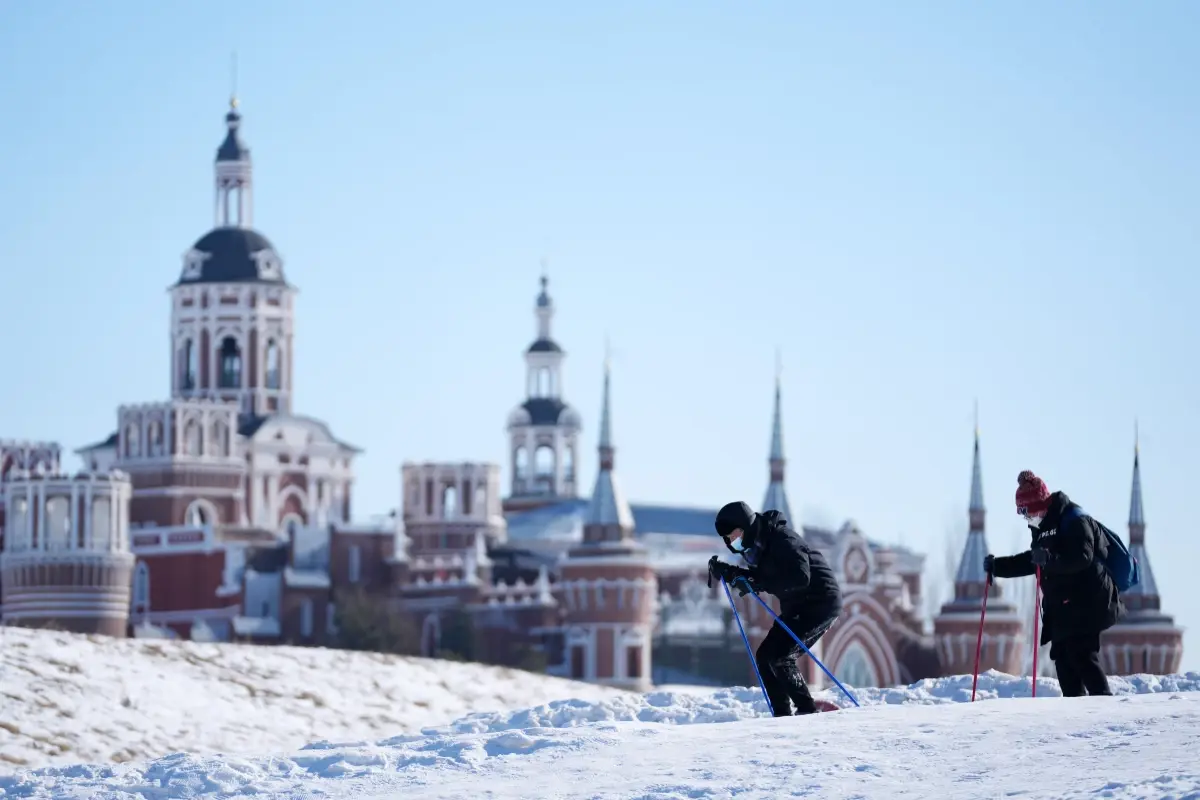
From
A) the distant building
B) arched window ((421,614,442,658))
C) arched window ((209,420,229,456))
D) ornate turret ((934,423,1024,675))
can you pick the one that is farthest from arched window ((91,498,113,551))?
ornate turret ((934,423,1024,675))

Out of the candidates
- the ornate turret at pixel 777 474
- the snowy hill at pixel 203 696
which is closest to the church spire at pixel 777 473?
the ornate turret at pixel 777 474

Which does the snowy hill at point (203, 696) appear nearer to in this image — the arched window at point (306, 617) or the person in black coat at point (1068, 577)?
the person in black coat at point (1068, 577)

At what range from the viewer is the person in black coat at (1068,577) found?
49.5 feet

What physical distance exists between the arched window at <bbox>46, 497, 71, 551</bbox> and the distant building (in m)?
0.06

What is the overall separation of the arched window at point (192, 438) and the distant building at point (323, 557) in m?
0.07

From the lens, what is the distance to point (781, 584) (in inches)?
609

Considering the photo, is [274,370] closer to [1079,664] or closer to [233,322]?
[233,322]

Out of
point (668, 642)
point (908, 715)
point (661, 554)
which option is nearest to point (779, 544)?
point (908, 715)

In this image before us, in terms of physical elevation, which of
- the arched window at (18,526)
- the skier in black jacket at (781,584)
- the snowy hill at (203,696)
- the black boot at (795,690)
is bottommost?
the snowy hill at (203,696)

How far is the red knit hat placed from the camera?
15.4m

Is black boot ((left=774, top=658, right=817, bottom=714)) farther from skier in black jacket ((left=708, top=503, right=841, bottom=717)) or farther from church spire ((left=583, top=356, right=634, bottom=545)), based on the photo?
church spire ((left=583, top=356, right=634, bottom=545))

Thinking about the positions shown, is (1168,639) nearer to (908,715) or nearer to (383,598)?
(383,598)

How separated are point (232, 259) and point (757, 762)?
78.6 m

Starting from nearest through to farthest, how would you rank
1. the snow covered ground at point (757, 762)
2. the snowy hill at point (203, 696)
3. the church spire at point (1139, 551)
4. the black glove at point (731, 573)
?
1. the snow covered ground at point (757, 762)
2. the black glove at point (731, 573)
3. the snowy hill at point (203, 696)
4. the church spire at point (1139, 551)
